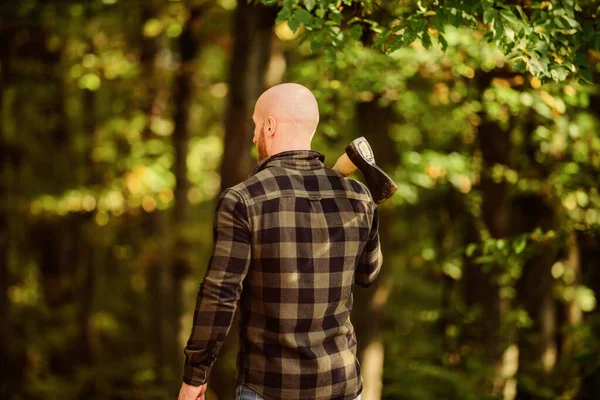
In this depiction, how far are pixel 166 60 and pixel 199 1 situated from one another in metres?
2.18

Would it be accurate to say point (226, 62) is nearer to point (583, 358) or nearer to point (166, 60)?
point (166, 60)

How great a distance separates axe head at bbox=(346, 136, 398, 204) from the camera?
2955mm

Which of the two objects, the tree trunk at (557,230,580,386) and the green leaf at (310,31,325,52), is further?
the tree trunk at (557,230,580,386)

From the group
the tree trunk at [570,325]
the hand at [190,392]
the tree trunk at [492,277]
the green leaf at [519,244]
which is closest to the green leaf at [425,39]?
the green leaf at [519,244]

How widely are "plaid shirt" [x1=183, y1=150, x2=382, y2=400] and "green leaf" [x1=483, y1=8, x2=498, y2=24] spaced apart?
1.17m

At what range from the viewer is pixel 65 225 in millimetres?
15023

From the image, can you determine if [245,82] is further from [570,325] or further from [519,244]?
[570,325]

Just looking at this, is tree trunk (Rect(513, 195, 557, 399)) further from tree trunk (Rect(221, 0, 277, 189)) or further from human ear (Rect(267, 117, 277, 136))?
human ear (Rect(267, 117, 277, 136))

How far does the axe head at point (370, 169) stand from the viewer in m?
2.96

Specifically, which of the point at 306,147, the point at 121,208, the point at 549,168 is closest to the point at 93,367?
the point at 121,208

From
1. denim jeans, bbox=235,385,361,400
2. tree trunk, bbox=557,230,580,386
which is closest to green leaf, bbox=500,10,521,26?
denim jeans, bbox=235,385,361,400

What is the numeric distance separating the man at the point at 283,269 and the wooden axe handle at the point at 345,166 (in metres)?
0.05

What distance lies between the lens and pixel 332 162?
8.99 meters

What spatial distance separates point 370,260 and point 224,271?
0.80 metres
